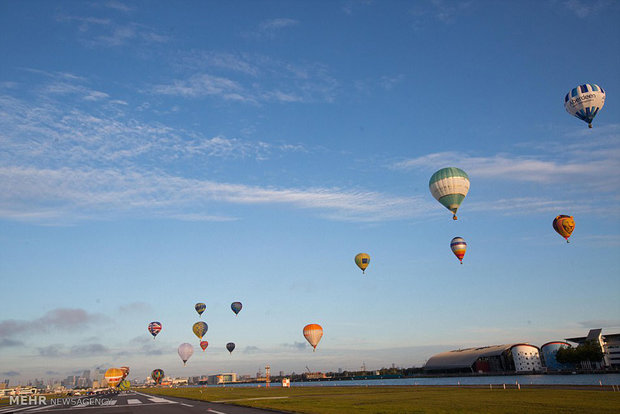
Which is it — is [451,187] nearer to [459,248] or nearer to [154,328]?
[459,248]

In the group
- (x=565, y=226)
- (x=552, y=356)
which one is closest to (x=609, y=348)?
(x=552, y=356)

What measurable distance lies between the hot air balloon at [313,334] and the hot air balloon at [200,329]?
38014mm

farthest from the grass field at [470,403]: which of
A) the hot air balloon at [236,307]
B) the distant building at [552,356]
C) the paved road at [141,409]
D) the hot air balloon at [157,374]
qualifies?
the distant building at [552,356]

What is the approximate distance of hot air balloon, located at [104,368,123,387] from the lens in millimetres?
140625

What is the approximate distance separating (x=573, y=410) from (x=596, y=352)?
577 ft

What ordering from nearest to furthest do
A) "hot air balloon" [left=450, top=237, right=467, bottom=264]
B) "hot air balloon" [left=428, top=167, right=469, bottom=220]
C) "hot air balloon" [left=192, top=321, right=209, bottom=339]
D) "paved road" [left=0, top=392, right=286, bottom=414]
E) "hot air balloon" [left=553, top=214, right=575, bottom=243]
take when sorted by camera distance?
"paved road" [left=0, top=392, right=286, bottom=414], "hot air balloon" [left=428, top=167, right=469, bottom=220], "hot air balloon" [left=553, top=214, right=575, bottom=243], "hot air balloon" [left=450, top=237, right=467, bottom=264], "hot air balloon" [left=192, top=321, right=209, bottom=339]

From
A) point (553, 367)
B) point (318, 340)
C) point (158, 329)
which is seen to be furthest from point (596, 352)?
point (158, 329)

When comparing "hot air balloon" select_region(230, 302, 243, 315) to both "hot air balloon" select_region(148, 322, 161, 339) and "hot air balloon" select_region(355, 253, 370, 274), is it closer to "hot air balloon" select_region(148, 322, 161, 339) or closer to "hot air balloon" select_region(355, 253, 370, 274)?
"hot air balloon" select_region(148, 322, 161, 339)

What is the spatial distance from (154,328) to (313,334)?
5016 cm

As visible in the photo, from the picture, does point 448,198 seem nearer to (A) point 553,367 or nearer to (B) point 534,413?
(B) point 534,413

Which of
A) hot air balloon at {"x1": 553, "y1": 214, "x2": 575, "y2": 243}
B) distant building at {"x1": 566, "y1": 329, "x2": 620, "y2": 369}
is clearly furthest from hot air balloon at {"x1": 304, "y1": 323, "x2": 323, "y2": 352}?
distant building at {"x1": 566, "y1": 329, "x2": 620, "y2": 369}

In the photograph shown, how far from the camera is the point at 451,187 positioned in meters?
66.2

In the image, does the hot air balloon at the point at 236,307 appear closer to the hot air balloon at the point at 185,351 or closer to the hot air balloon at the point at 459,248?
the hot air balloon at the point at 185,351

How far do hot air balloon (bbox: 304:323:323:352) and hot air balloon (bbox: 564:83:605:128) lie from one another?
231ft
